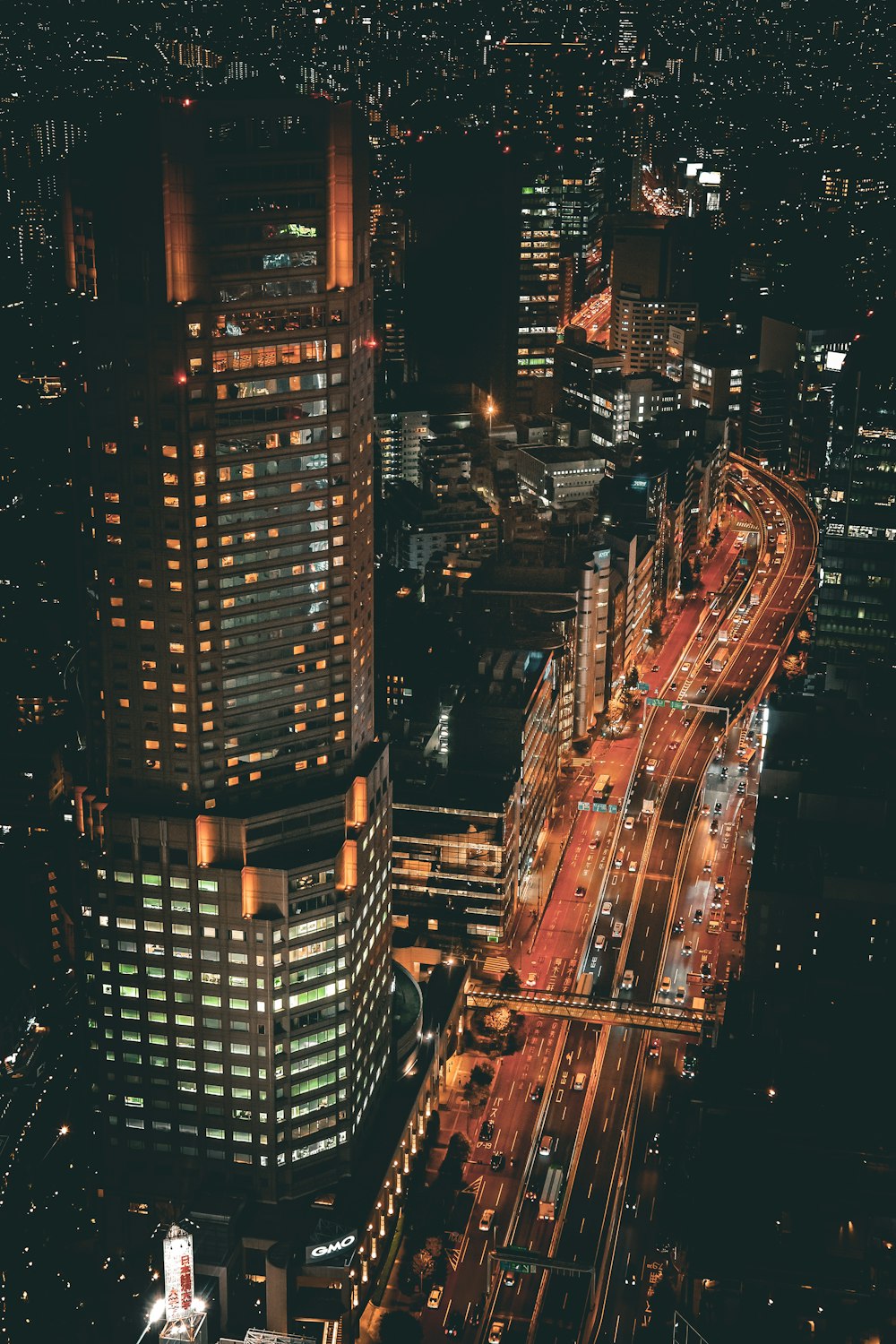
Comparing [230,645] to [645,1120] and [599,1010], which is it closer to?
[599,1010]

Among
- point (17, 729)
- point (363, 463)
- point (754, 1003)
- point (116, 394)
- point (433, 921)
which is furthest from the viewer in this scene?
point (17, 729)

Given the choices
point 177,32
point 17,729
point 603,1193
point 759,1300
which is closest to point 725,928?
point 603,1193

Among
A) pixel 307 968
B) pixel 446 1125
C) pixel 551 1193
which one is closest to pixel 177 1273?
Result: pixel 307 968

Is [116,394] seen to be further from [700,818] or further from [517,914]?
[700,818]

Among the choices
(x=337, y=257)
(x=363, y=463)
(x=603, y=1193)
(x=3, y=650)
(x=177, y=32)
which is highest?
(x=177, y=32)

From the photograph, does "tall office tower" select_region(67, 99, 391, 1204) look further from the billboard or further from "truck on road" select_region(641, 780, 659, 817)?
"truck on road" select_region(641, 780, 659, 817)

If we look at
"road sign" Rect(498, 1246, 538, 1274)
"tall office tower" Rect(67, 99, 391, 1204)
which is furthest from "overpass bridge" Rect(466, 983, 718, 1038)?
"road sign" Rect(498, 1246, 538, 1274)
